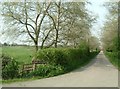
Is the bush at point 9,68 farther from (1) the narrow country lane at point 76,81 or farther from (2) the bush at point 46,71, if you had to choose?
(1) the narrow country lane at point 76,81

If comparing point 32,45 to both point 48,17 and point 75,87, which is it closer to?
point 48,17

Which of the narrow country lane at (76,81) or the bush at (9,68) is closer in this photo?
the narrow country lane at (76,81)

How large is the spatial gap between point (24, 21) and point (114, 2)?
419 inches

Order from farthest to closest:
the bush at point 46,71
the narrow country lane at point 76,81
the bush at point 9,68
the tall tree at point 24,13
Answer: the tall tree at point 24,13 < the bush at point 46,71 < the bush at point 9,68 < the narrow country lane at point 76,81

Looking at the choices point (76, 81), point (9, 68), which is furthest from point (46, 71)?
point (76, 81)

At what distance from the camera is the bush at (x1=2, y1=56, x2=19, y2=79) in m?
15.7

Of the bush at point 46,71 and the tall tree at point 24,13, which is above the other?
the tall tree at point 24,13

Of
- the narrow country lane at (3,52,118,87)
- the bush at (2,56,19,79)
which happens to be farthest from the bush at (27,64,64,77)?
the bush at (2,56,19,79)

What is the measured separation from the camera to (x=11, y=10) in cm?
2933

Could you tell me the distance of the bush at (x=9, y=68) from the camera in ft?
51.5

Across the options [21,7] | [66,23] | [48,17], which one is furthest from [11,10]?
[66,23]

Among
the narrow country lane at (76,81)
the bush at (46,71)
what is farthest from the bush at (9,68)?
the narrow country lane at (76,81)

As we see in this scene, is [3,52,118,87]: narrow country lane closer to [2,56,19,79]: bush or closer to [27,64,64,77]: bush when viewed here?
[27,64,64,77]: bush

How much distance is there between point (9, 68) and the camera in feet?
51.9
